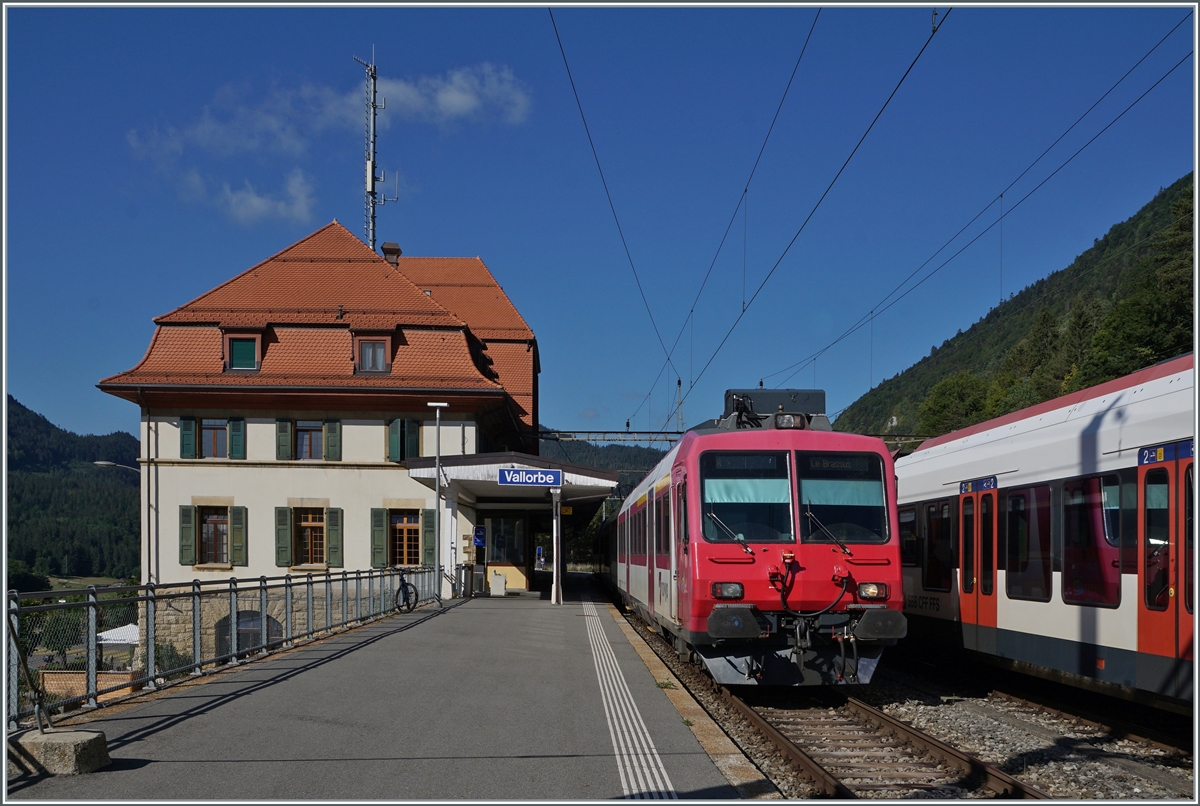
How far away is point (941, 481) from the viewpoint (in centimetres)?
1491

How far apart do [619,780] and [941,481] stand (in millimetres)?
8985

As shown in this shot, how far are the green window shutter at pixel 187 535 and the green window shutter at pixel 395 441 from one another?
716 centimetres

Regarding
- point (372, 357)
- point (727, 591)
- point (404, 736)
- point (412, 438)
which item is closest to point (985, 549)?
point (727, 591)

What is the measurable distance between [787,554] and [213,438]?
1258 inches

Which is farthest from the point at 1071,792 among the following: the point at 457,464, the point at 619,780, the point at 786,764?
the point at 457,464

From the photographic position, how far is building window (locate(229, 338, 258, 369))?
133 ft

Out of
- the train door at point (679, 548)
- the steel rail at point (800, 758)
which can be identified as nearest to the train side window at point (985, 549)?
the steel rail at point (800, 758)

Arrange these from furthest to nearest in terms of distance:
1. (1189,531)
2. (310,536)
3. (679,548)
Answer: (310,536)
(679,548)
(1189,531)

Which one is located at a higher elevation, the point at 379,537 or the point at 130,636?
the point at 130,636

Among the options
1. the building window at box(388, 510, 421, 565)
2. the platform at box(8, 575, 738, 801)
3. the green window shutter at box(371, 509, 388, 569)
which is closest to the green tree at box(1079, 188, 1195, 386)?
the building window at box(388, 510, 421, 565)

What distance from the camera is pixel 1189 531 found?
28.1 feet

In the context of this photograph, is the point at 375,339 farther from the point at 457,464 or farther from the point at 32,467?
the point at 32,467

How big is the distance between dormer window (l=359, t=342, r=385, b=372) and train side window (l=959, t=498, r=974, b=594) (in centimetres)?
2945

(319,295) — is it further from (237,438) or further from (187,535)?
(187,535)
